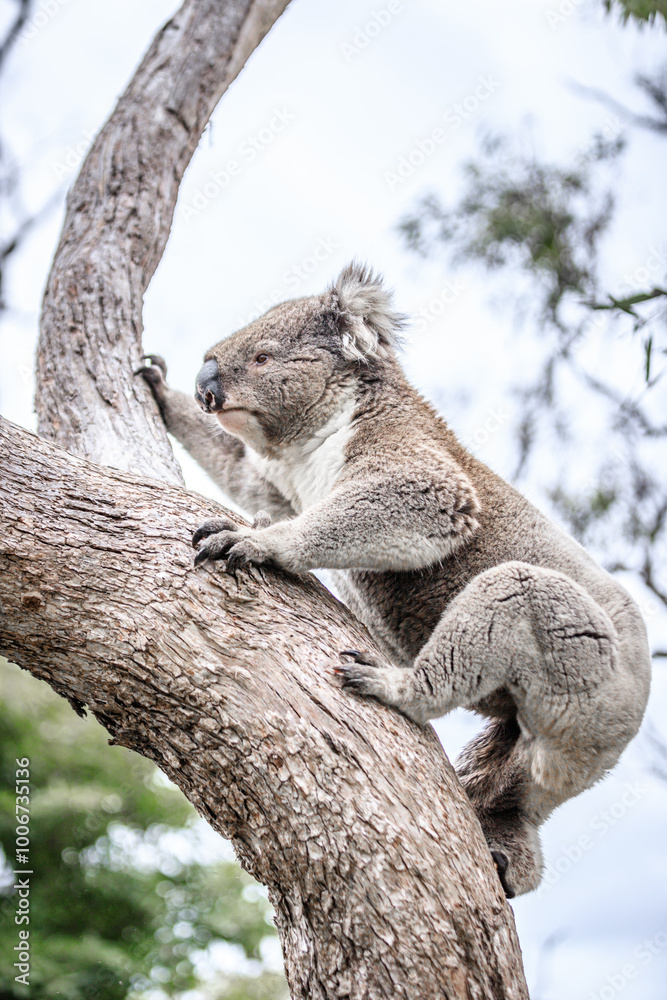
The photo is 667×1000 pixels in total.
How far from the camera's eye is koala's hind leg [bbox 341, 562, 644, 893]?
7.97ft

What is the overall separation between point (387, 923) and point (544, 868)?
0.96 meters

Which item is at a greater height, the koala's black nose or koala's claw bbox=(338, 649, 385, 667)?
the koala's black nose

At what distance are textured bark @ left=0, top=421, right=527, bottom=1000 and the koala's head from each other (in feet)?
2.97

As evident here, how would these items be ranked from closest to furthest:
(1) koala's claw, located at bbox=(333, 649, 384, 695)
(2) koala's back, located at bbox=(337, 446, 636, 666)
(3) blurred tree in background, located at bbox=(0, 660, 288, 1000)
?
(1) koala's claw, located at bbox=(333, 649, 384, 695) < (2) koala's back, located at bbox=(337, 446, 636, 666) < (3) blurred tree in background, located at bbox=(0, 660, 288, 1000)

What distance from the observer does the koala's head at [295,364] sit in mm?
3252

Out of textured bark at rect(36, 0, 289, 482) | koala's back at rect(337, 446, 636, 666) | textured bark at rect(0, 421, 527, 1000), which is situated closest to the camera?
textured bark at rect(0, 421, 527, 1000)

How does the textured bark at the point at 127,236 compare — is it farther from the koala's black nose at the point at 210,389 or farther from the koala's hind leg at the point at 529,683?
the koala's hind leg at the point at 529,683

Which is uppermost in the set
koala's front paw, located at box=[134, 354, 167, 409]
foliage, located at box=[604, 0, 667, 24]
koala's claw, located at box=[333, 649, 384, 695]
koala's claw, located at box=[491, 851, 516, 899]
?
foliage, located at box=[604, 0, 667, 24]

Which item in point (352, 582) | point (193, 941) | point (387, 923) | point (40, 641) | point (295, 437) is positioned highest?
point (295, 437)

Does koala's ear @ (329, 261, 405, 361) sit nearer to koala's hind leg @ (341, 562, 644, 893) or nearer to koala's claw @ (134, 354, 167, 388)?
koala's claw @ (134, 354, 167, 388)

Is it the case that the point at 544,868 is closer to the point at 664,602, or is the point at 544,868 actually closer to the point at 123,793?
the point at 664,602

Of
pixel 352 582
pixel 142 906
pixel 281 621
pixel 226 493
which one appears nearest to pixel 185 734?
pixel 281 621

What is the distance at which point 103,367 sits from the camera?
138 inches

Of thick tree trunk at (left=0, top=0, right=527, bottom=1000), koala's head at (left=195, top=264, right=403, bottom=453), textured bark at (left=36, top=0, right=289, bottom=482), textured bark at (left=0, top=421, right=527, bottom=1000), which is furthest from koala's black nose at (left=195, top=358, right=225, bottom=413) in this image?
textured bark at (left=0, top=421, right=527, bottom=1000)
